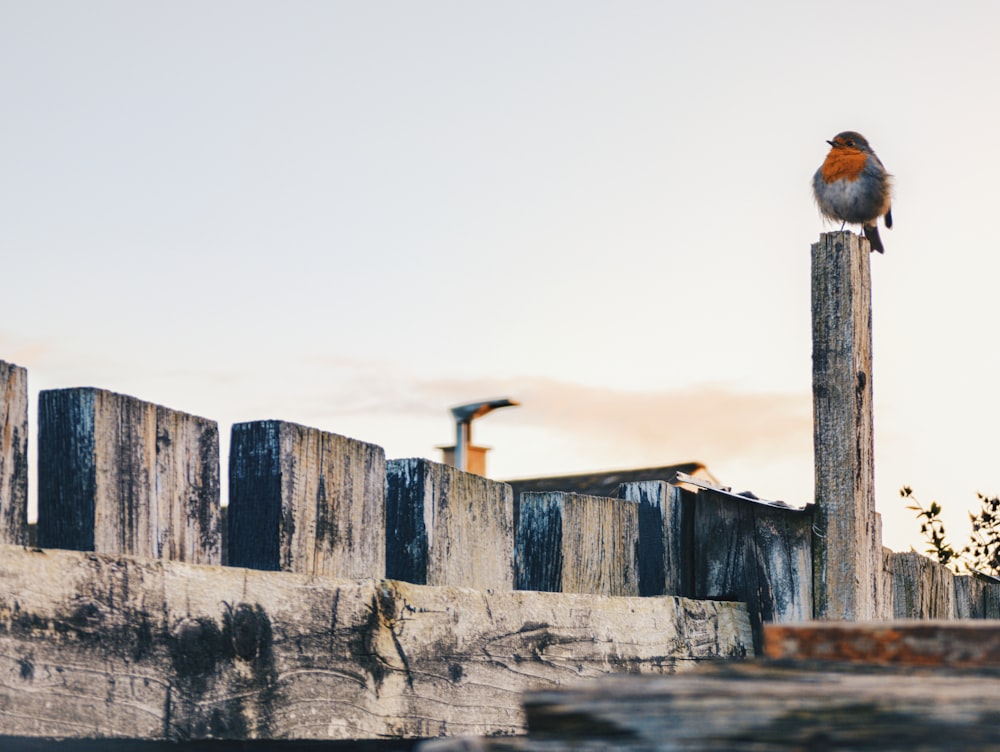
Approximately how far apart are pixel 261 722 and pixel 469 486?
99 centimetres

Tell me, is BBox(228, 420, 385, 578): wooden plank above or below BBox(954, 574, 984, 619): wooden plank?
above

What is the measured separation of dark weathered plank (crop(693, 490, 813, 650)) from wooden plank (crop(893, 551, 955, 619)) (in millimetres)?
1379

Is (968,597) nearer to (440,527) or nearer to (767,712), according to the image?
(440,527)

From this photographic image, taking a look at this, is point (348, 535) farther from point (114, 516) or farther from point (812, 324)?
point (812, 324)

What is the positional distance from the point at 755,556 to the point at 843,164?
2.11m

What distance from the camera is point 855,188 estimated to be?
5.33m

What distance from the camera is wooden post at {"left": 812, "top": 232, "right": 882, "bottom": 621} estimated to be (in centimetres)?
427

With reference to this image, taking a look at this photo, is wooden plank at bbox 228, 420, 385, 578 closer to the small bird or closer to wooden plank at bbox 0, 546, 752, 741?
wooden plank at bbox 0, 546, 752, 741

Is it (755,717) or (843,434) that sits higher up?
(843,434)

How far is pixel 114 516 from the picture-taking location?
2.38 m

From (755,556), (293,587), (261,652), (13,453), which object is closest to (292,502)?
(293,587)

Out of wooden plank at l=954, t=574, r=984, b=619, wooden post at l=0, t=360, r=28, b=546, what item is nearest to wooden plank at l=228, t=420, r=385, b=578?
wooden post at l=0, t=360, r=28, b=546

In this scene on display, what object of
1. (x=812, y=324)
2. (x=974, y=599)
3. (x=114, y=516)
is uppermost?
(x=812, y=324)

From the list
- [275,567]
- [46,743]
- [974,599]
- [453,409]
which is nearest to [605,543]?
[275,567]
